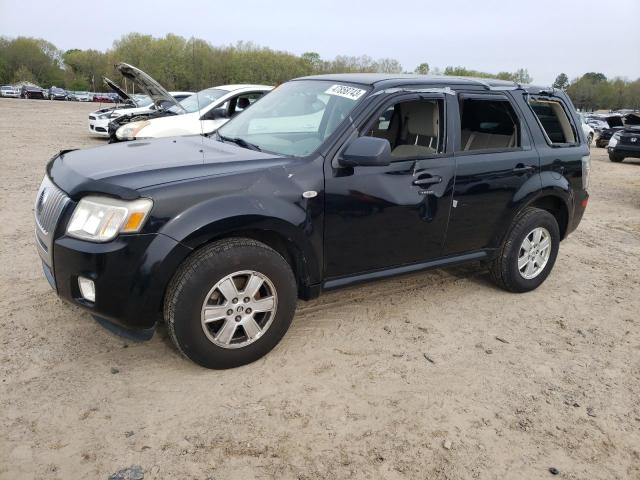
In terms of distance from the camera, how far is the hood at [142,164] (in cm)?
302

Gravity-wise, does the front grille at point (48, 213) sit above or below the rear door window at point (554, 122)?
below

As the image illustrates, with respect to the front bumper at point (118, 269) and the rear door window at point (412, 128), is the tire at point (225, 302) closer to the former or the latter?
the front bumper at point (118, 269)

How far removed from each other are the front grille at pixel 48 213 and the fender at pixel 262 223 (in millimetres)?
684

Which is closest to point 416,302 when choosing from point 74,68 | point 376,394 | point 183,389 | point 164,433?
point 376,394

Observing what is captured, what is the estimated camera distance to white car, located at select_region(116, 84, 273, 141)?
30.4 feet

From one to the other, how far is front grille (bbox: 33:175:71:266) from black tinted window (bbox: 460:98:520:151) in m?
3.03

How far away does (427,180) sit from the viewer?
3.93 metres

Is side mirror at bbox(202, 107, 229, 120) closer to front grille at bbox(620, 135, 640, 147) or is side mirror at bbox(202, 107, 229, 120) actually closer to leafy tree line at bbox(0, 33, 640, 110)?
front grille at bbox(620, 135, 640, 147)

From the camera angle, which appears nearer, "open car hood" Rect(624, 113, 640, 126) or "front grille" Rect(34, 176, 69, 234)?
"front grille" Rect(34, 176, 69, 234)

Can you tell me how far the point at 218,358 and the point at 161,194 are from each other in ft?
3.46

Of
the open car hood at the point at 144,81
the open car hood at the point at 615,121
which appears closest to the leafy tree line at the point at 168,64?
the open car hood at the point at 615,121

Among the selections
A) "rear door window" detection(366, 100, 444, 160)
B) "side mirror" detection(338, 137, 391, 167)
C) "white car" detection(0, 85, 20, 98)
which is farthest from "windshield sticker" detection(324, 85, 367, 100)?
"white car" detection(0, 85, 20, 98)

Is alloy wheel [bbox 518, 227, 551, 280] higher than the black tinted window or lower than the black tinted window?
lower

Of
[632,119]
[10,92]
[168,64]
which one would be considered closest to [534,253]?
[632,119]
